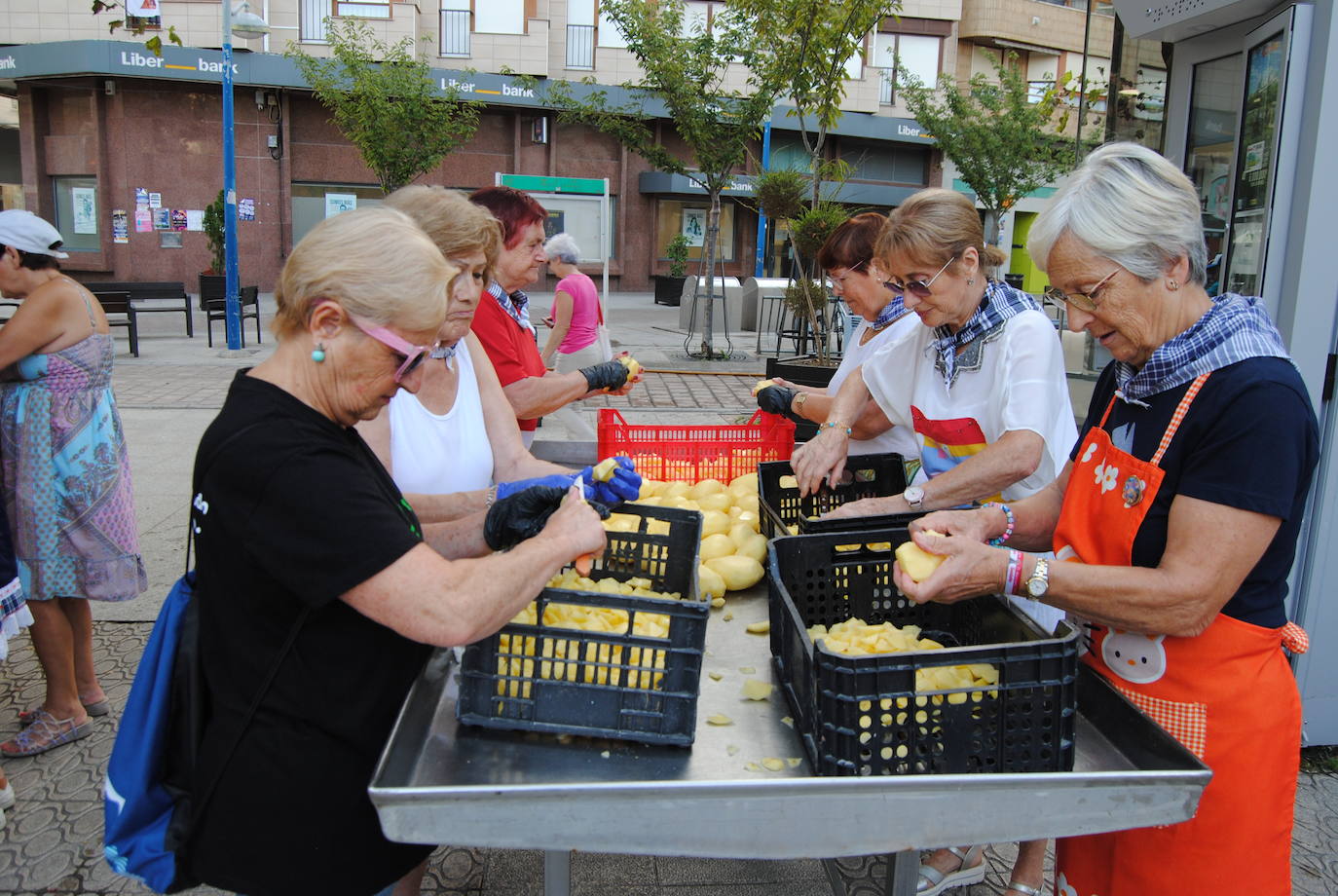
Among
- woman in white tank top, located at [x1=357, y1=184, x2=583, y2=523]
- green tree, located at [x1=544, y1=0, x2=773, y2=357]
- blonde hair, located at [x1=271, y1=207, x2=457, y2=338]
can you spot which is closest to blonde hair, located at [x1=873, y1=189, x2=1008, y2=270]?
woman in white tank top, located at [x1=357, y1=184, x2=583, y2=523]

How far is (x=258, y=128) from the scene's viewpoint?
82.8ft

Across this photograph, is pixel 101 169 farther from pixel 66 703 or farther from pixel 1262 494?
pixel 1262 494

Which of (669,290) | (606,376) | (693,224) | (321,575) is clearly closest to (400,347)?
(321,575)

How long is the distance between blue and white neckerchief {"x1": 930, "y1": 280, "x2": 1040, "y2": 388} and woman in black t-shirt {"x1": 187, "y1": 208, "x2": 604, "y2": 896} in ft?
4.88

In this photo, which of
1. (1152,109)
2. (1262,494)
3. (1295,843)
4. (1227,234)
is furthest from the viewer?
(1152,109)

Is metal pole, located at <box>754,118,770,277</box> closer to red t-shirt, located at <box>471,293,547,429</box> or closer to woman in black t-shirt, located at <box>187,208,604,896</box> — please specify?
red t-shirt, located at <box>471,293,547,429</box>

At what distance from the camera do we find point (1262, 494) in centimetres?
176

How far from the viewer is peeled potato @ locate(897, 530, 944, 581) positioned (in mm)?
1893

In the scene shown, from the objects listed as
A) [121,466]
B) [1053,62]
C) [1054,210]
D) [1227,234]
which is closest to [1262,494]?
[1054,210]

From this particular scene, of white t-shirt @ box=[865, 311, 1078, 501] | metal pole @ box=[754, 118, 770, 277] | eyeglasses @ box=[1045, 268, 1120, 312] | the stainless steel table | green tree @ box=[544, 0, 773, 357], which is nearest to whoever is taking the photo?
the stainless steel table

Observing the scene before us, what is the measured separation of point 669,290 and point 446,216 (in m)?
23.8

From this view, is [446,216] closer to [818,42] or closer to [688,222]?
[818,42]

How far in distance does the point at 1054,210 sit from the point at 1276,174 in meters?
2.03

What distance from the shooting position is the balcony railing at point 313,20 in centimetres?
2506
